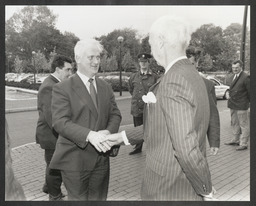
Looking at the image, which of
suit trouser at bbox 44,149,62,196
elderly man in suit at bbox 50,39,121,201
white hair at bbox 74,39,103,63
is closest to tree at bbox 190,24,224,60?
white hair at bbox 74,39,103,63

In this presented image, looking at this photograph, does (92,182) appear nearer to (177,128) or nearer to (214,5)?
(177,128)

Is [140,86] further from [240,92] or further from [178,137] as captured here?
[178,137]

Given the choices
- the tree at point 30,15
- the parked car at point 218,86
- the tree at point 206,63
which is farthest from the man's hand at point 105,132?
the tree at point 206,63

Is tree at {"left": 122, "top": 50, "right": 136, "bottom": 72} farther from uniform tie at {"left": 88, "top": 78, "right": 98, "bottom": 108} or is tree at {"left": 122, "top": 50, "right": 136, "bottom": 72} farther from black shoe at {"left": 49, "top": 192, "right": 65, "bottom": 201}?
uniform tie at {"left": 88, "top": 78, "right": 98, "bottom": 108}

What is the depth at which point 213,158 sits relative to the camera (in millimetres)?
5441

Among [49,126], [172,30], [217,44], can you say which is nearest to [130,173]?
[49,126]

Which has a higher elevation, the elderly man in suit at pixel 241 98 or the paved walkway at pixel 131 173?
the elderly man in suit at pixel 241 98

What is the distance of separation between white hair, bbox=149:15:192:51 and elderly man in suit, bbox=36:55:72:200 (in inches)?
83.8

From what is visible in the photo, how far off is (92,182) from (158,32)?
1532 millimetres

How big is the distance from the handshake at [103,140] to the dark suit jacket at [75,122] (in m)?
0.06

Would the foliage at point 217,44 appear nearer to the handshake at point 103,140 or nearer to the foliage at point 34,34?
the foliage at point 34,34

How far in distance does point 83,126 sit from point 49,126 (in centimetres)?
133

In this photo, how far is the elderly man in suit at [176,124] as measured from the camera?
160cm

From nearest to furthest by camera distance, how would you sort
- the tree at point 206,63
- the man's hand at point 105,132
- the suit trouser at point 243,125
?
the man's hand at point 105,132, the tree at point 206,63, the suit trouser at point 243,125
